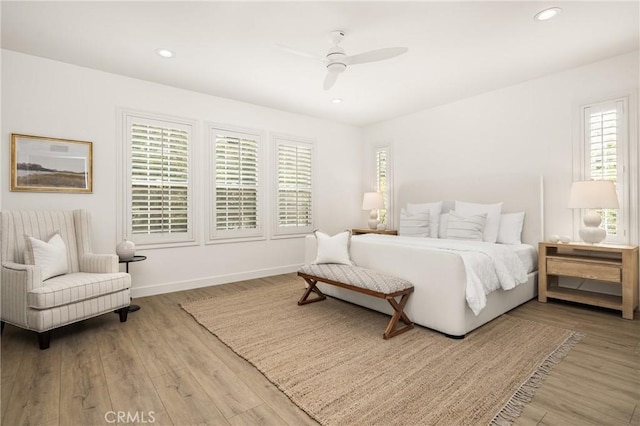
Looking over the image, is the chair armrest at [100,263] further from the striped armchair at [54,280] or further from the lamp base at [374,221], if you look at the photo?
the lamp base at [374,221]

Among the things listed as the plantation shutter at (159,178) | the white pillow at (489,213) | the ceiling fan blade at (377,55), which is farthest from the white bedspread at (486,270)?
the plantation shutter at (159,178)

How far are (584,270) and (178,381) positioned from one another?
3820 millimetres

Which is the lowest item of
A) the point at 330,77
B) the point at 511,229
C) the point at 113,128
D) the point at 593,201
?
the point at 511,229

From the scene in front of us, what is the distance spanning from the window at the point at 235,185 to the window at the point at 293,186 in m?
0.37

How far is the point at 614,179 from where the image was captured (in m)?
3.49

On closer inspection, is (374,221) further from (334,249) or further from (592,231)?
(592,231)

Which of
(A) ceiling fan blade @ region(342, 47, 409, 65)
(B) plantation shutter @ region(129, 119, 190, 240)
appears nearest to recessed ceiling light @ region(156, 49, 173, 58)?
(B) plantation shutter @ region(129, 119, 190, 240)

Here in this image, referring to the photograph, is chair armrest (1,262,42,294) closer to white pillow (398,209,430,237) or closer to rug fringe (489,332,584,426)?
rug fringe (489,332,584,426)

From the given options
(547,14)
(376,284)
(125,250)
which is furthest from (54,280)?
(547,14)

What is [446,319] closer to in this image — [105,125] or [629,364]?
[629,364]

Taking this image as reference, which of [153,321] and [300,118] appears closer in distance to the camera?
[153,321]

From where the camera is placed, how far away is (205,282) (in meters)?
4.50

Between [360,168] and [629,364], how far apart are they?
4823 millimetres

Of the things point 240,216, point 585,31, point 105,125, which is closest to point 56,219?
point 105,125
